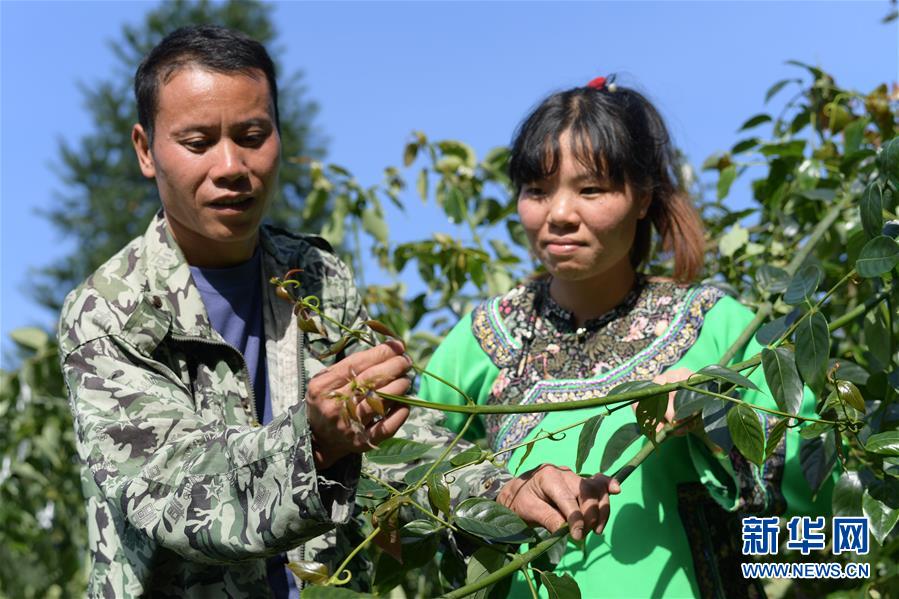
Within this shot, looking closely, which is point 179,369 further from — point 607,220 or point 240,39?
point 607,220

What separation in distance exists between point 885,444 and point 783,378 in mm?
129

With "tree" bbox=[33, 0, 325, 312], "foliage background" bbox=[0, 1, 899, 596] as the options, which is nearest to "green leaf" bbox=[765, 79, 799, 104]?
"foliage background" bbox=[0, 1, 899, 596]

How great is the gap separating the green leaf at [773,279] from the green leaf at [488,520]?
480mm

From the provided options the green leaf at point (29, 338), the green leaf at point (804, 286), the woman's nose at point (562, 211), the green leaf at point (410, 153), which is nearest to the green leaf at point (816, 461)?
the green leaf at point (804, 286)

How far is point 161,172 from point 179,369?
0.77 feet

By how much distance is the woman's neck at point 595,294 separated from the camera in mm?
1496

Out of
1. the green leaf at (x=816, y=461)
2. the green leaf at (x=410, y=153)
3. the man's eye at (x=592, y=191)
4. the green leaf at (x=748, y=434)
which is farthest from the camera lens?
the green leaf at (x=410, y=153)

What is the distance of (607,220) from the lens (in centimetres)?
143

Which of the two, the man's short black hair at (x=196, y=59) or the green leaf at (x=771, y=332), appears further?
the man's short black hair at (x=196, y=59)

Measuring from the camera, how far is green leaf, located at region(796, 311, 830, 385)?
103cm

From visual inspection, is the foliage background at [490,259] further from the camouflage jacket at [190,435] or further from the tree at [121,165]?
the tree at [121,165]

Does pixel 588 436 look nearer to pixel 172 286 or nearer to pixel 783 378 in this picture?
pixel 783 378

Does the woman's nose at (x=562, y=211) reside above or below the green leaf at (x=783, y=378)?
above

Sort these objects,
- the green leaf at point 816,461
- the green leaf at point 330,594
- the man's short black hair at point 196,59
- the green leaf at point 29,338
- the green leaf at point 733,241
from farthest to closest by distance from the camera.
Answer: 1. the green leaf at point 29,338
2. the green leaf at point 733,241
3. the man's short black hair at point 196,59
4. the green leaf at point 816,461
5. the green leaf at point 330,594
